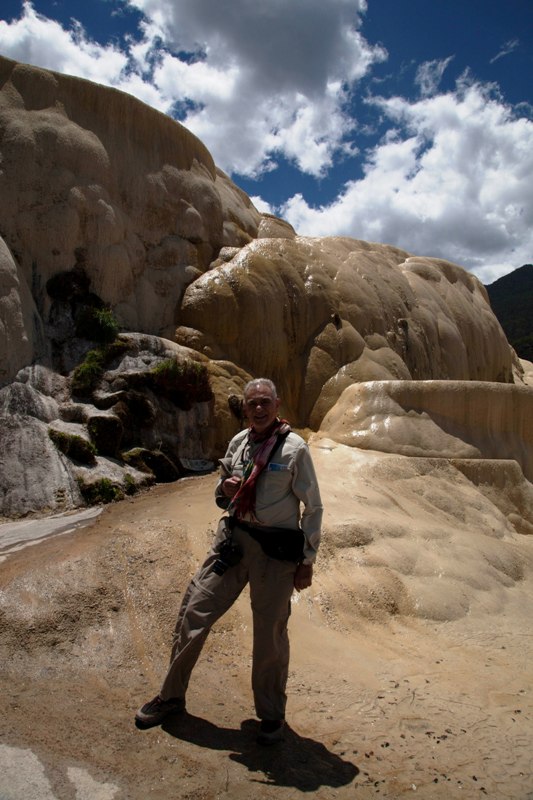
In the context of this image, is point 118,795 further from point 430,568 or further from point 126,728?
point 430,568

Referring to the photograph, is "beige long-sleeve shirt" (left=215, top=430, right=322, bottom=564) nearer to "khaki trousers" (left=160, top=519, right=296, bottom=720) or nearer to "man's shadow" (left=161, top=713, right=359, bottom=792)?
"khaki trousers" (left=160, top=519, right=296, bottom=720)

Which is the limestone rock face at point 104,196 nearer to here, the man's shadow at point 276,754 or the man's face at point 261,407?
the man's face at point 261,407

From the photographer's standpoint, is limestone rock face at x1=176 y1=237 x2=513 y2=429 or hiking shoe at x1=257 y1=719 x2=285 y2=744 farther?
limestone rock face at x1=176 y1=237 x2=513 y2=429

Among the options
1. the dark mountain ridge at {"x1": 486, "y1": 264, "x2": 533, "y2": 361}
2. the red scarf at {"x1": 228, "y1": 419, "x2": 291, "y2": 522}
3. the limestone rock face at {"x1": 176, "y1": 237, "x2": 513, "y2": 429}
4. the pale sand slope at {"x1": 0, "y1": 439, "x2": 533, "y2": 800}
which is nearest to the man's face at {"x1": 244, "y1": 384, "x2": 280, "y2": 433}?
the red scarf at {"x1": 228, "y1": 419, "x2": 291, "y2": 522}

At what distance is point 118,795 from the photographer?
2.35m

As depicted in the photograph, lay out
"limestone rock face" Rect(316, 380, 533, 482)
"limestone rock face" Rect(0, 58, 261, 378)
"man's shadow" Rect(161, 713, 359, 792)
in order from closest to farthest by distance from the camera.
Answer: "man's shadow" Rect(161, 713, 359, 792) → "limestone rock face" Rect(0, 58, 261, 378) → "limestone rock face" Rect(316, 380, 533, 482)

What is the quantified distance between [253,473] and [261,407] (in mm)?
317

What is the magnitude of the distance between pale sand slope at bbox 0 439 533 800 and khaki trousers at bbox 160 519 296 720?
204 mm

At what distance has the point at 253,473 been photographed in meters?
2.82

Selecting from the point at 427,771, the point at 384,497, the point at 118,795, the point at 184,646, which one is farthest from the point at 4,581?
the point at 384,497

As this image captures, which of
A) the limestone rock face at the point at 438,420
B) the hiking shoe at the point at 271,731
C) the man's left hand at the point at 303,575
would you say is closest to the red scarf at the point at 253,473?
the man's left hand at the point at 303,575

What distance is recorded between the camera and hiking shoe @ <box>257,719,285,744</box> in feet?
9.00

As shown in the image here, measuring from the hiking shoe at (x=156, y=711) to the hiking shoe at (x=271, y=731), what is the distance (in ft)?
1.29

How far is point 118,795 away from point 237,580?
3.08 ft
